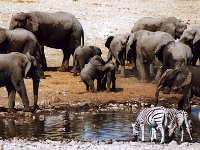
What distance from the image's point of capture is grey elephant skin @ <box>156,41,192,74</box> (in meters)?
22.5

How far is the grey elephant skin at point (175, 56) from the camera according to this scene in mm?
22467

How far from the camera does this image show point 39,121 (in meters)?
17.5

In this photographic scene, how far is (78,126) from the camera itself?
16984 millimetres

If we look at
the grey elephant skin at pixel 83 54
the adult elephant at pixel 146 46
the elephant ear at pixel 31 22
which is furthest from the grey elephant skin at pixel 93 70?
the elephant ear at pixel 31 22

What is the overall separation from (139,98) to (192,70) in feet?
10.9

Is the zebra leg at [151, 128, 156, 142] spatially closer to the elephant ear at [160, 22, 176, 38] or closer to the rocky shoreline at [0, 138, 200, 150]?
the rocky shoreline at [0, 138, 200, 150]

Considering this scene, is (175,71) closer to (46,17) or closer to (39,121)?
(39,121)

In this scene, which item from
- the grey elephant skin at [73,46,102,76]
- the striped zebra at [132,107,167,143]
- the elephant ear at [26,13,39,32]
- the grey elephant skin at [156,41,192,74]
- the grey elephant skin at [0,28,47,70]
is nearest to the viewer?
the striped zebra at [132,107,167,143]

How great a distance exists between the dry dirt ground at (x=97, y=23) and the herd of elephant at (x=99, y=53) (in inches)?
22.0

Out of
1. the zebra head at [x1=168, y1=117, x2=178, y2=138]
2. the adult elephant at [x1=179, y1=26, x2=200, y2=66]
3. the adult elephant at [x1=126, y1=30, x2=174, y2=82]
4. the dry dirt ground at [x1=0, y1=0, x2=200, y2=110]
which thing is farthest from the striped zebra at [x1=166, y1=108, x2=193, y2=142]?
the adult elephant at [x1=179, y1=26, x2=200, y2=66]

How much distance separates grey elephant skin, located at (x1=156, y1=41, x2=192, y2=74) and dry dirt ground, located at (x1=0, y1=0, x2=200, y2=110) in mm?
990

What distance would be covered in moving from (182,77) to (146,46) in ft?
21.9

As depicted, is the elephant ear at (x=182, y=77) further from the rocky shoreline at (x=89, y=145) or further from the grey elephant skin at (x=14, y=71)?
the rocky shoreline at (x=89, y=145)

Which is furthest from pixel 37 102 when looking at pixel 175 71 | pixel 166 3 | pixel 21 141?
pixel 166 3
